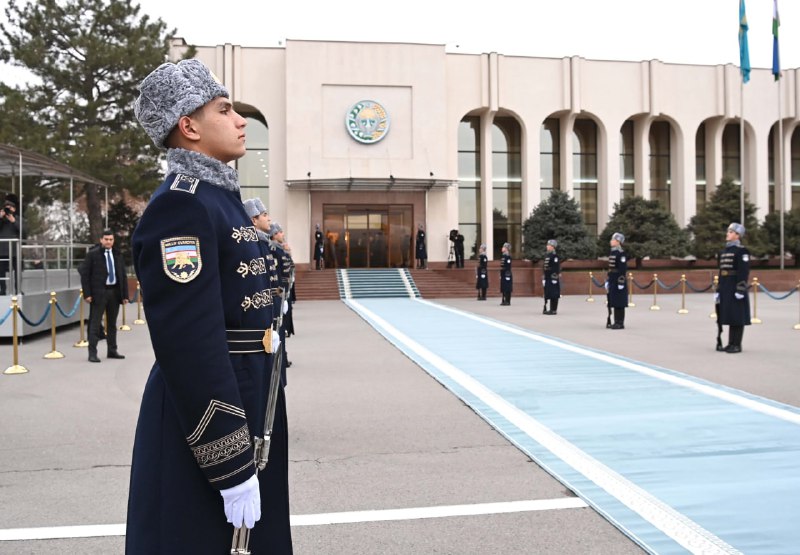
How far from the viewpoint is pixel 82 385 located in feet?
29.9

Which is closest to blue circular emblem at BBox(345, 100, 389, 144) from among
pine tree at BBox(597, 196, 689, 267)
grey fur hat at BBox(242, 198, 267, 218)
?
pine tree at BBox(597, 196, 689, 267)

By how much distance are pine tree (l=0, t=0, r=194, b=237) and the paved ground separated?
15.2 meters

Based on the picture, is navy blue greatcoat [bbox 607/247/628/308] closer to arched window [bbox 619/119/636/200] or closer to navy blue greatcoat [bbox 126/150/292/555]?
navy blue greatcoat [bbox 126/150/292/555]

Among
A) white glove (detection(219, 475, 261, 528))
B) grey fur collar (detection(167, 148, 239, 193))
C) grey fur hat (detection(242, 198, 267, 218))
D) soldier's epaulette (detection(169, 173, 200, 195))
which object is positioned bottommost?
white glove (detection(219, 475, 261, 528))

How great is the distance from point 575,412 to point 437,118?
98.6 feet

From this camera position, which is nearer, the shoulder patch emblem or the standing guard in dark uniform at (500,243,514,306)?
the shoulder patch emblem

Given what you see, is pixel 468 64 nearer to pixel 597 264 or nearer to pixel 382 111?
pixel 382 111

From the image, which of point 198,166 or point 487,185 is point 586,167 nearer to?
point 487,185

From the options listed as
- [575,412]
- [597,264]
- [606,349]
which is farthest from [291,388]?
[597,264]

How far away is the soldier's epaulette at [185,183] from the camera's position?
207 centimetres

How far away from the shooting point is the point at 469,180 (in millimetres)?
40000

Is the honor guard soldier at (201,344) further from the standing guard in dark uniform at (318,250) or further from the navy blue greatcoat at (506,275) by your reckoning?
the standing guard in dark uniform at (318,250)

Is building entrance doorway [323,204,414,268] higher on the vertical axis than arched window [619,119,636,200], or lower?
lower

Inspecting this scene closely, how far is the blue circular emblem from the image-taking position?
1374 inches
